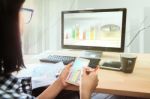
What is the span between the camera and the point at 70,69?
112cm

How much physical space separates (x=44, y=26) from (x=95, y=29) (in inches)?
27.4

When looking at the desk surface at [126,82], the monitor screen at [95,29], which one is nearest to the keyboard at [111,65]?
the desk surface at [126,82]

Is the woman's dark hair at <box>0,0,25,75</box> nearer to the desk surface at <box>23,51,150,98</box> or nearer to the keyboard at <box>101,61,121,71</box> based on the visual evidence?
the desk surface at <box>23,51,150,98</box>

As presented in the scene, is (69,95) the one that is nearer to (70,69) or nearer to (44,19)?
(70,69)

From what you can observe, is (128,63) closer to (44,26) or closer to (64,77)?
(64,77)

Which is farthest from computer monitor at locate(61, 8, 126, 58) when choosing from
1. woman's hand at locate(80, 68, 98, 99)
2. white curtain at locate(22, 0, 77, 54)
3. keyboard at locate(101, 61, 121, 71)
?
woman's hand at locate(80, 68, 98, 99)

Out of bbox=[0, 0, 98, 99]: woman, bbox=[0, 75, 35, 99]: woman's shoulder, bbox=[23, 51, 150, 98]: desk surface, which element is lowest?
bbox=[23, 51, 150, 98]: desk surface

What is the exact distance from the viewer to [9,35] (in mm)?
694

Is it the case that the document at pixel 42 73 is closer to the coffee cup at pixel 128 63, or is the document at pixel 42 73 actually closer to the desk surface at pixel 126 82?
the desk surface at pixel 126 82

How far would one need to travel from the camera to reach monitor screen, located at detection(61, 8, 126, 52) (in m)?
1.54

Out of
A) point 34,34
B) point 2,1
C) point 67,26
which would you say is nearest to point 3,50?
point 2,1

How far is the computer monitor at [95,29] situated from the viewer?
154cm

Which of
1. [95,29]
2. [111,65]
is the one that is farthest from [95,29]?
[111,65]

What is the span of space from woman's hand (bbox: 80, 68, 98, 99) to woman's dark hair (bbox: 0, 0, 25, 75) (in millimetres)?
341
